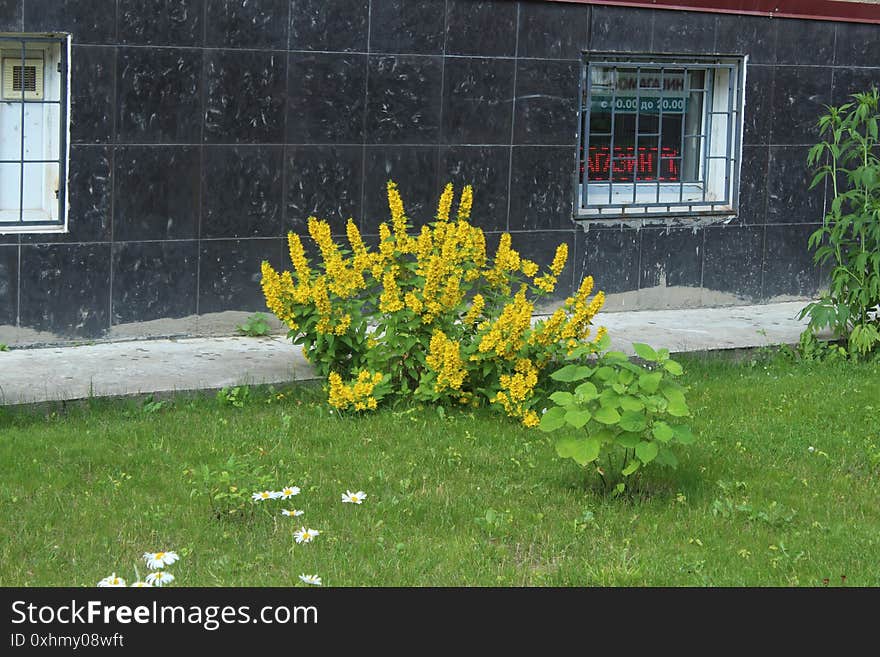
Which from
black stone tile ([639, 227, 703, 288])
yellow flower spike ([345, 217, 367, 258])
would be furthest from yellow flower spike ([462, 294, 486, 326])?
black stone tile ([639, 227, 703, 288])

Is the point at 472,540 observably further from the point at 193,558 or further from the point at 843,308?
the point at 843,308

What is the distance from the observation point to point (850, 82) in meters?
11.9

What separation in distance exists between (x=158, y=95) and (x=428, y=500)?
13.9 ft

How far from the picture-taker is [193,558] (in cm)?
549

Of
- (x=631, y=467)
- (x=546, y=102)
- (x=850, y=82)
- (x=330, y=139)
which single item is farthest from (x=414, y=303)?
(x=850, y=82)

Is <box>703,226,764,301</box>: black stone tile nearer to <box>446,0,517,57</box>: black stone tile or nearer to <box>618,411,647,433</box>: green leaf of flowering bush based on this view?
<box>446,0,517,57</box>: black stone tile

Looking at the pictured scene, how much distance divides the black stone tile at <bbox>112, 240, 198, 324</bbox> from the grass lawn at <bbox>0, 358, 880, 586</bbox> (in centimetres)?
176

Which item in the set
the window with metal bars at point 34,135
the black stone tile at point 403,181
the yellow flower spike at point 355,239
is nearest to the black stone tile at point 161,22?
the window with metal bars at point 34,135

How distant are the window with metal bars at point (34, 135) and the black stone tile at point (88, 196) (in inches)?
2.0

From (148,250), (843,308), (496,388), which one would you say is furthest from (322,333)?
(843,308)

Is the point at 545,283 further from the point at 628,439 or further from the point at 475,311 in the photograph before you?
the point at 628,439

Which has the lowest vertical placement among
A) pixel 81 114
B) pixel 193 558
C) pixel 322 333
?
pixel 193 558

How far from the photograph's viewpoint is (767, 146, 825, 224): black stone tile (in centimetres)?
1173

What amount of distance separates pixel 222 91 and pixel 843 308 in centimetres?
419
